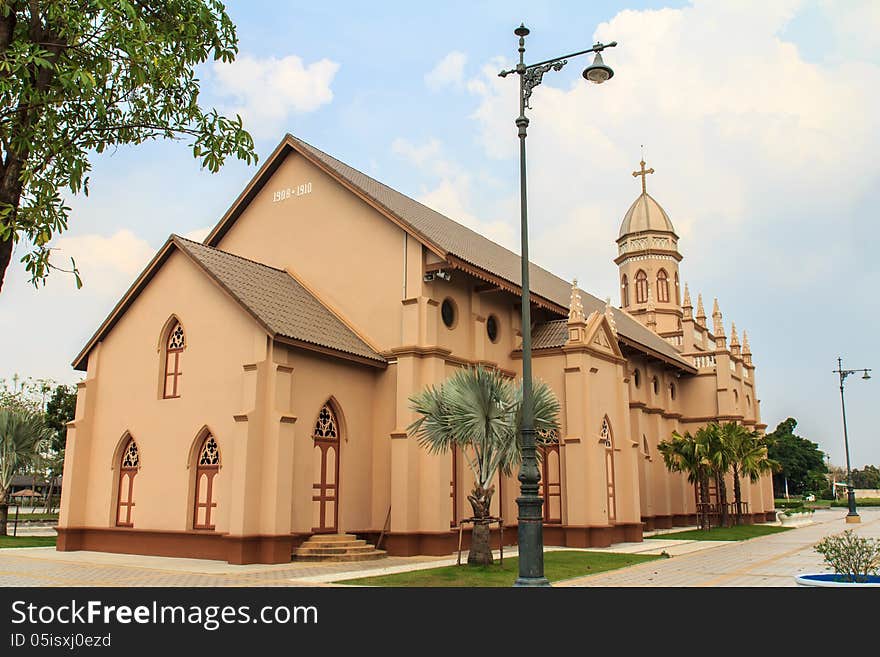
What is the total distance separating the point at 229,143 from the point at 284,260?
16169 mm

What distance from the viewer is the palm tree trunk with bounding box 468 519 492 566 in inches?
773

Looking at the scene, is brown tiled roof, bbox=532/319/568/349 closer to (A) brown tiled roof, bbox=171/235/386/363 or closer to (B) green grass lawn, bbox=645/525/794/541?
(A) brown tiled roof, bbox=171/235/386/363

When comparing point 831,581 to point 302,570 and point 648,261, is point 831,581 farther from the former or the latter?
point 648,261

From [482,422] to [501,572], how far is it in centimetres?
350

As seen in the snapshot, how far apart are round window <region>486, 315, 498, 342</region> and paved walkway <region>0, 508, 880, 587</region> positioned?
7259mm

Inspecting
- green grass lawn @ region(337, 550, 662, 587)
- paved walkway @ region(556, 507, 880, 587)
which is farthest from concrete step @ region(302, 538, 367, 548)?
paved walkway @ region(556, 507, 880, 587)

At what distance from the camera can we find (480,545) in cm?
1962

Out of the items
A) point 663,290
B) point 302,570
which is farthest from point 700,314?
point 302,570

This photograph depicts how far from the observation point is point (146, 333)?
2475 cm

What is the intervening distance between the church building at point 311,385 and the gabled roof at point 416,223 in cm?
11

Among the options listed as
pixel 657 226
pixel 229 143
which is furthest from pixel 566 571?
pixel 657 226

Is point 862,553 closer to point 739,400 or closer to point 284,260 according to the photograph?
point 284,260

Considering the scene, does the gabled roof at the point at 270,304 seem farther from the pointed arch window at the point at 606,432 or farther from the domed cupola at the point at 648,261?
the domed cupola at the point at 648,261

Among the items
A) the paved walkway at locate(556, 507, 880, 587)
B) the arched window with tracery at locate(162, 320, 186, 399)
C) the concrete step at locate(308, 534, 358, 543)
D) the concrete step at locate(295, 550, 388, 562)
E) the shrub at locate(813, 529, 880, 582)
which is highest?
the arched window with tracery at locate(162, 320, 186, 399)
